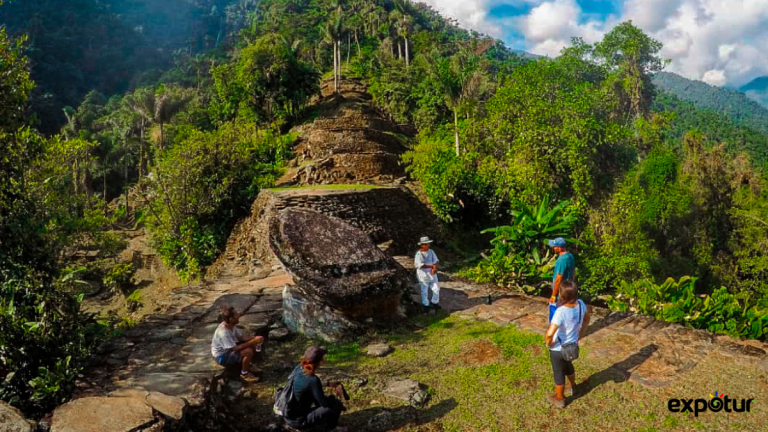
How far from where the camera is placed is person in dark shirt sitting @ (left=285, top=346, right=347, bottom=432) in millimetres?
3535

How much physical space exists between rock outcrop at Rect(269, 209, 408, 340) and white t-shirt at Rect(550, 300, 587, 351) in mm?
2932

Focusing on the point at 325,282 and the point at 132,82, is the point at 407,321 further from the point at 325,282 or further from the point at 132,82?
the point at 132,82

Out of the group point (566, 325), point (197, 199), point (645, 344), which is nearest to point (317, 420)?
point (566, 325)

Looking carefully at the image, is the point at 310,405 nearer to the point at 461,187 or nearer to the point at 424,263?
the point at 424,263

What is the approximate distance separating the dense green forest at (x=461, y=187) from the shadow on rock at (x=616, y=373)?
1846mm

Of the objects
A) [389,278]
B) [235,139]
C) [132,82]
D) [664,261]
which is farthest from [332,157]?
[132,82]

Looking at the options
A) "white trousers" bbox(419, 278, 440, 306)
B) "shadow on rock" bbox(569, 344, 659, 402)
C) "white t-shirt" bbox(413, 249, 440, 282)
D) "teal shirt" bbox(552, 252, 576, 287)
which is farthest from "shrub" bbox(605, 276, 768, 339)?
"white t-shirt" bbox(413, 249, 440, 282)

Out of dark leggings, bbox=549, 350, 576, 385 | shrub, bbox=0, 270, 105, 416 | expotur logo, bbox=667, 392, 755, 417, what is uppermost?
shrub, bbox=0, 270, 105, 416

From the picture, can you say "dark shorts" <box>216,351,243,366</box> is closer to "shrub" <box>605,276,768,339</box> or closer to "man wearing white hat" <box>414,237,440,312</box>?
"man wearing white hat" <box>414,237,440,312</box>

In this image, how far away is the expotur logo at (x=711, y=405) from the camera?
381cm

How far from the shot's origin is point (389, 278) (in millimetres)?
6508

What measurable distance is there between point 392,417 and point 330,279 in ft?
8.16

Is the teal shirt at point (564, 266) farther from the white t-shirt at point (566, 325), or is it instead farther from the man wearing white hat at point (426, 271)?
the man wearing white hat at point (426, 271)

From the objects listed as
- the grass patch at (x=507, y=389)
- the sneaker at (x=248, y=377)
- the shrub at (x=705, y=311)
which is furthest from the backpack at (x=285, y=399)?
the shrub at (x=705, y=311)
